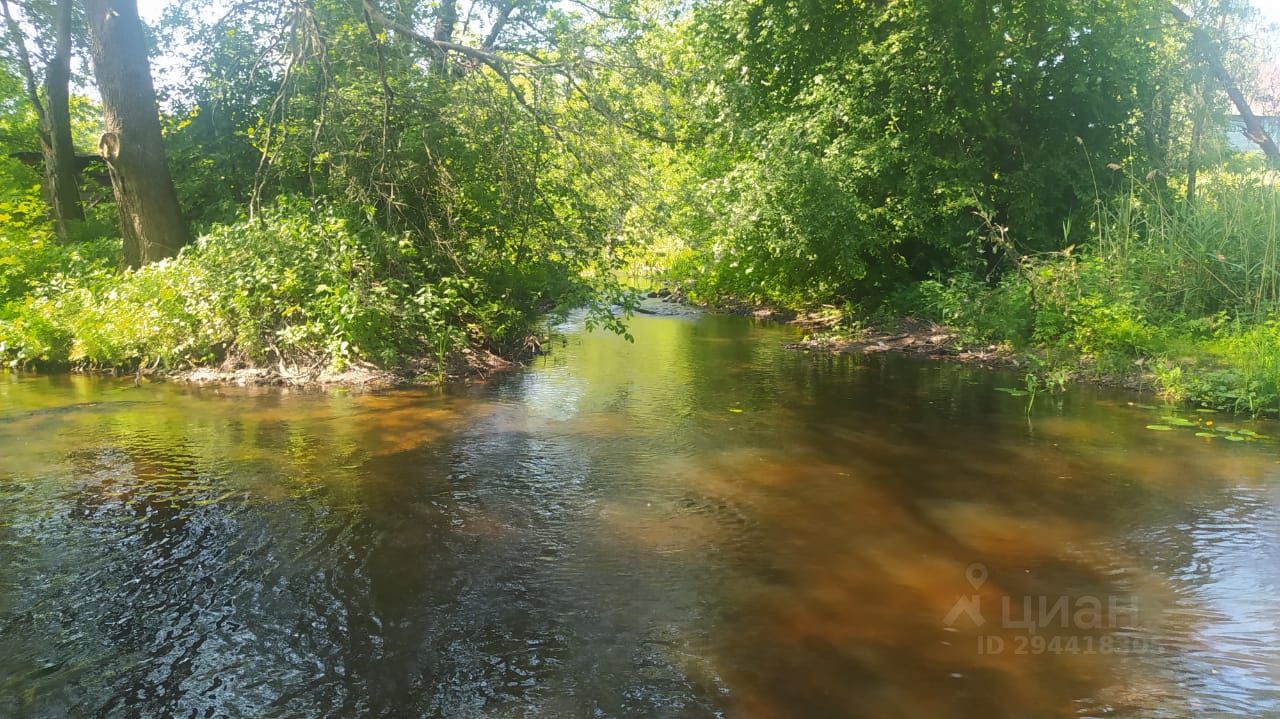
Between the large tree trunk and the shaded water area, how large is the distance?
14.1ft

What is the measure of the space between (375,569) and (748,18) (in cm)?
1262

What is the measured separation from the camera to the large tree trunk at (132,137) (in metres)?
11.2

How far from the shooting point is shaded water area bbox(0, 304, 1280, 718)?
330 cm

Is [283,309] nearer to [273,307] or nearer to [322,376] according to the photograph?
[273,307]

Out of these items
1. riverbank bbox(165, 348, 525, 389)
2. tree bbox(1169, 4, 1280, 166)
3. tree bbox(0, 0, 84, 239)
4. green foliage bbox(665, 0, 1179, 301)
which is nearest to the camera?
riverbank bbox(165, 348, 525, 389)

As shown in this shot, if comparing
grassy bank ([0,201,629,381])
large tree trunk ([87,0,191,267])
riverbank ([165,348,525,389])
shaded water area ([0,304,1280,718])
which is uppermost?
large tree trunk ([87,0,191,267])

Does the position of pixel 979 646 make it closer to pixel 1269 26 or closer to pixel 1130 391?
pixel 1130 391

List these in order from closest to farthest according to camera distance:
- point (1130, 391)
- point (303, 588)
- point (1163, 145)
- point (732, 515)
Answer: point (303, 588)
point (732, 515)
point (1130, 391)
point (1163, 145)

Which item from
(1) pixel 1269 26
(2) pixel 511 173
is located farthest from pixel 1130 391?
(1) pixel 1269 26

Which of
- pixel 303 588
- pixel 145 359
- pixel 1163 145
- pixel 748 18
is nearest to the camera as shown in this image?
pixel 303 588

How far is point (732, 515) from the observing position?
211 inches

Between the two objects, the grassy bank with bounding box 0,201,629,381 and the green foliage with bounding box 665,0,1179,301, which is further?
the green foliage with bounding box 665,0,1179,301

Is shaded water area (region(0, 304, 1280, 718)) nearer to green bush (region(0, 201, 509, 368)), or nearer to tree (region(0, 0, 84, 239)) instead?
green bush (region(0, 201, 509, 368))

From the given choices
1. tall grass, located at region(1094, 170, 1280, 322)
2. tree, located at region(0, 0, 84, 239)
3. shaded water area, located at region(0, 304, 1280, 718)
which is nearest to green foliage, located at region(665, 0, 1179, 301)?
tall grass, located at region(1094, 170, 1280, 322)
